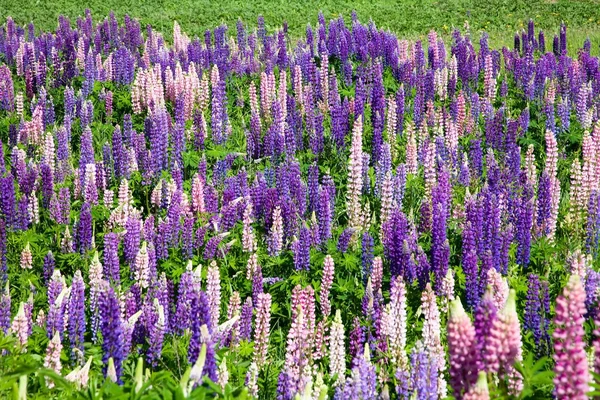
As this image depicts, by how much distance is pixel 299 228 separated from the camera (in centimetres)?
685

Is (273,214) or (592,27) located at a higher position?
(592,27)

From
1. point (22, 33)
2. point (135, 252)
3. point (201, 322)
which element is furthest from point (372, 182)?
point (22, 33)

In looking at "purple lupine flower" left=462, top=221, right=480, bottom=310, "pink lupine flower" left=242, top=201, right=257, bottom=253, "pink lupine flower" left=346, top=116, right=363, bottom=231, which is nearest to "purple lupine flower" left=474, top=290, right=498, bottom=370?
"purple lupine flower" left=462, top=221, right=480, bottom=310

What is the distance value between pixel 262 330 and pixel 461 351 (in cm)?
261

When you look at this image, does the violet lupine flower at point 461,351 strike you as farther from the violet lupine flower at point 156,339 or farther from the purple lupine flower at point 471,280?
the purple lupine flower at point 471,280

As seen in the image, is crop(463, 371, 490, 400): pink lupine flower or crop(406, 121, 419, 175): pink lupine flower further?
crop(406, 121, 419, 175): pink lupine flower

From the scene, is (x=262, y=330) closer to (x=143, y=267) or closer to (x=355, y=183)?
(x=143, y=267)

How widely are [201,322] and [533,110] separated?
290 inches

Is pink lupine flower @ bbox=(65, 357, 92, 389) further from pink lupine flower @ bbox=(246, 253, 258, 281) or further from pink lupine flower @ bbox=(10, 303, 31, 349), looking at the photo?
pink lupine flower @ bbox=(246, 253, 258, 281)

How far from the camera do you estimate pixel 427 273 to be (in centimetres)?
600

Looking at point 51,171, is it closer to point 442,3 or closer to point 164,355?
point 164,355

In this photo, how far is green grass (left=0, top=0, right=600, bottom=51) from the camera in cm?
1823

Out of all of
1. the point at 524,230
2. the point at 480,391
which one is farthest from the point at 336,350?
the point at 524,230

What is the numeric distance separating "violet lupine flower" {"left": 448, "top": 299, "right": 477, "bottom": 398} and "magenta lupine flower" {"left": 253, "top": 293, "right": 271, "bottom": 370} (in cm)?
247
